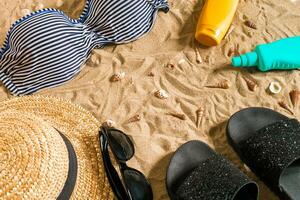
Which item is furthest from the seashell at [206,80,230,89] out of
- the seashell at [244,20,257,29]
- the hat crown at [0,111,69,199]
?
the hat crown at [0,111,69,199]

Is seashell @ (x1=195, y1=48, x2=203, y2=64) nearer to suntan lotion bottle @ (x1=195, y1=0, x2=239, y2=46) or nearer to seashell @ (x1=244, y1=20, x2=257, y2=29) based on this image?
suntan lotion bottle @ (x1=195, y1=0, x2=239, y2=46)

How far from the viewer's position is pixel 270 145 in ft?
2.82

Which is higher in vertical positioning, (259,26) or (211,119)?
(259,26)

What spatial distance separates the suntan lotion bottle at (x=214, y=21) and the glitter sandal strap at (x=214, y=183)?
0.41 m

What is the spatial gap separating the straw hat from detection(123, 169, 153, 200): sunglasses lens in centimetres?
5

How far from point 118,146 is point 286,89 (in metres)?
0.49

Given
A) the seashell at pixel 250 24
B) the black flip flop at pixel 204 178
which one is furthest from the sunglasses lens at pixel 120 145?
the seashell at pixel 250 24

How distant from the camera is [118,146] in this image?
868mm

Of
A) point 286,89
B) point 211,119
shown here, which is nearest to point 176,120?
point 211,119

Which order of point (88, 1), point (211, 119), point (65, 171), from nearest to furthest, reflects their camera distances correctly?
point (65, 171), point (211, 119), point (88, 1)

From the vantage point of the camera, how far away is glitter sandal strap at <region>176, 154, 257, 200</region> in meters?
0.78

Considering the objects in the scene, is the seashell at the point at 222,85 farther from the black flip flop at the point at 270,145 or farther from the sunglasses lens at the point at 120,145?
the sunglasses lens at the point at 120,145

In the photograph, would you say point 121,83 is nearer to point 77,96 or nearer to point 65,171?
point 77,96

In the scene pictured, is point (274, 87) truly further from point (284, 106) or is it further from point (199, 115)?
point (199, 115)
